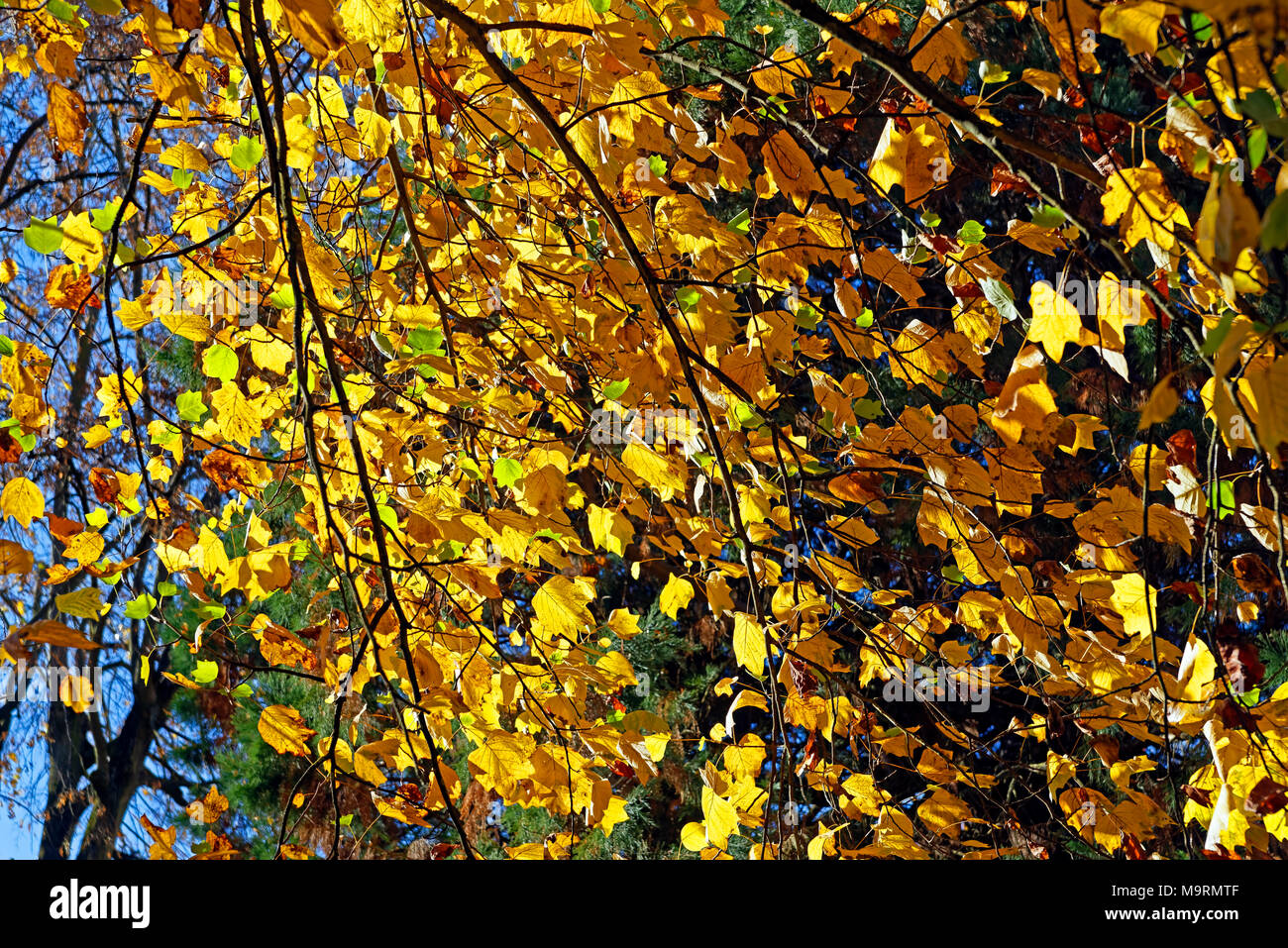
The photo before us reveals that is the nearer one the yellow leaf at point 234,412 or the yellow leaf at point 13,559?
the yellow leaf at point 13,559

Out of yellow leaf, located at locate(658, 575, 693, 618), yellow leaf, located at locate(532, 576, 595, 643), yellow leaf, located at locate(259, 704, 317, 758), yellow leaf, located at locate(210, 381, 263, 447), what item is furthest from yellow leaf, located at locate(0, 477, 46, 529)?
yellow leaf, located at locate(658, 575, 693, 618)

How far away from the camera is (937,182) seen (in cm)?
123

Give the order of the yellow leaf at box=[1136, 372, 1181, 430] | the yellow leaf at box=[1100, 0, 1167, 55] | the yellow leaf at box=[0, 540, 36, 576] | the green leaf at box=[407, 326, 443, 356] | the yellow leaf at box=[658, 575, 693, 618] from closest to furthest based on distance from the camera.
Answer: the yellow leaf at box=[1136, 372, 1181, 430] < the yellow leaf at box=[1100, 0, 1167, 55] < the yellow leaf at box=[0, 540, 36, 576] < the green leaf at box=[407, 326, 443, 356] < the yellow leaf at box=[658, 575, 693, 618]

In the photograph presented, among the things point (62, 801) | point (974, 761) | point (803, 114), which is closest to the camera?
point (803, 114)

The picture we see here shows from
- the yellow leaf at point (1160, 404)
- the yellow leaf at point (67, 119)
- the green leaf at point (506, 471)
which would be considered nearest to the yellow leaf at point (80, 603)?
the green leaf at point (506, 471)

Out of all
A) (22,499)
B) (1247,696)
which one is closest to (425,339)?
(22,499)

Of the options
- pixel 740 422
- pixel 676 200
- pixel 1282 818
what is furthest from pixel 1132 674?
pixel 676 200

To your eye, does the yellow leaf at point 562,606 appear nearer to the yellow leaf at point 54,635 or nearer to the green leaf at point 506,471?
the green leaf at point 506,471

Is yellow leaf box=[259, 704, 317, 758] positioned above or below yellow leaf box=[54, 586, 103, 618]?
below

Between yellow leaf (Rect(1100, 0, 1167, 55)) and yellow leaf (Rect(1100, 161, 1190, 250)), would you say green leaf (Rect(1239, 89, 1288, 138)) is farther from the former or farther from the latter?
yellow leaf (Rect(1100, 161, 1190, 250))

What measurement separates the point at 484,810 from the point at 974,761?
1.62 meters

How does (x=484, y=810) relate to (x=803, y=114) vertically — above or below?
below

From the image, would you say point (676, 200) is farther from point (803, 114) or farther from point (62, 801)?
point (62, 801)
